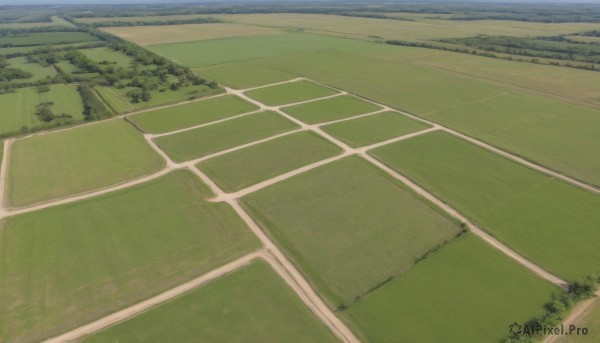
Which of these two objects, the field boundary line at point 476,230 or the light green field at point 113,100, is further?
the light green field at point 113,100

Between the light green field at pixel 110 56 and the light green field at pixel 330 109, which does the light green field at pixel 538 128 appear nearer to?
the light green field at pixel 330 109

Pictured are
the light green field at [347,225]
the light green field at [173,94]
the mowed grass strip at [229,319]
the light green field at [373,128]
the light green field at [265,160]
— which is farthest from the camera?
the light green field at [173,94]

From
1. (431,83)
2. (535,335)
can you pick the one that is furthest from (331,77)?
(535,335)

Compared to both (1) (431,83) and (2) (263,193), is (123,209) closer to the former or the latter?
(2) (263,193)

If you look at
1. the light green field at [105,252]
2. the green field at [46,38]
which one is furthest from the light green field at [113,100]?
the green field at [46,38]

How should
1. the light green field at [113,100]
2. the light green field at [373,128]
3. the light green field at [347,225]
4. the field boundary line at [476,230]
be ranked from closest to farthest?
the field boundary line at [476,230], the light green field at [347,225], the light green field at [373,128], the light green field at [113,100]

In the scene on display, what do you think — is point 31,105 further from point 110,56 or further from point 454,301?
point 454,301

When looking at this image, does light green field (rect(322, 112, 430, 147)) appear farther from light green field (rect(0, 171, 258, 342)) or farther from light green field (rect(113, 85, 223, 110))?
Answer: light green field (rect(113, 85, 223, 110))
